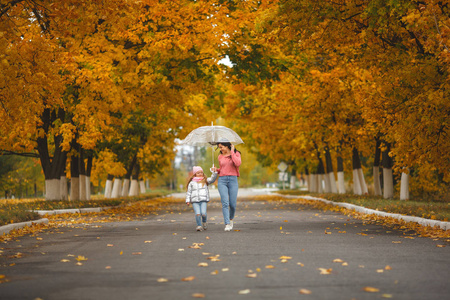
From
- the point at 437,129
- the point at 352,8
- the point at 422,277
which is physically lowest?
the point at 422,277

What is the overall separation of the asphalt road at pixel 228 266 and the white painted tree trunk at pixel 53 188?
15.0m

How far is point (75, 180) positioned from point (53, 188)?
333 cm

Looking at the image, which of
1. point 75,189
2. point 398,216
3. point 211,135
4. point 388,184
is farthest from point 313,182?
point 211,135

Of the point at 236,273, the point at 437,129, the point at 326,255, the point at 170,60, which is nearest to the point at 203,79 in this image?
the point at 170,60

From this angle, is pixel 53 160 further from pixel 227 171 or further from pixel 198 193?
pixel 227 171

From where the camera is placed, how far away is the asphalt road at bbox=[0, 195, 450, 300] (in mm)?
6895

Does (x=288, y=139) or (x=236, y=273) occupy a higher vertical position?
(x=288, y=139)

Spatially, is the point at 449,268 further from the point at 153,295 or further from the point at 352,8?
the point at 352,8

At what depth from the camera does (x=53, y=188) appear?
2916cm

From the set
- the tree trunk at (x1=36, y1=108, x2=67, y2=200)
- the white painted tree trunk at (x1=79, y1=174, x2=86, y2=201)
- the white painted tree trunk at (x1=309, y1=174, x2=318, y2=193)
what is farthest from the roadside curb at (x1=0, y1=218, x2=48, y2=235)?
the white painted tree trunk at (x1=309, y1=174, x2=318, y2=193)

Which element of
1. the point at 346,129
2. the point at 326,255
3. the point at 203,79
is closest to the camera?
the point at 326,255

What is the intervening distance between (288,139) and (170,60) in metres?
19.5

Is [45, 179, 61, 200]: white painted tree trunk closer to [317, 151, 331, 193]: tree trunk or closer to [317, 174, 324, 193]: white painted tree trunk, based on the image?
[317, 151, 331, 193]: tree trunk

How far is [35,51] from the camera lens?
15898 millimetres
